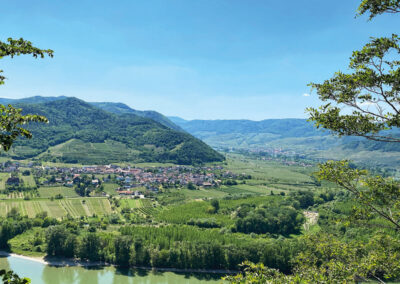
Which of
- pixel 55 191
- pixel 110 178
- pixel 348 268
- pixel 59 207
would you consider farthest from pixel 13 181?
pixel 348 268

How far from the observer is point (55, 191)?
81.8 metres

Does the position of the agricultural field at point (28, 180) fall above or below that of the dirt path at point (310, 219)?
above

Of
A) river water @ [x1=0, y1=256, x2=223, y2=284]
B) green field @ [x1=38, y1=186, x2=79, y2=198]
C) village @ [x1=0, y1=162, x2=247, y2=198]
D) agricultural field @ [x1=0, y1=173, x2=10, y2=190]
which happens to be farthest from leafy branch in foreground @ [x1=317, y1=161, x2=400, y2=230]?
agricultural field @ [x1=0, y1=173, x2=10, y2=190]

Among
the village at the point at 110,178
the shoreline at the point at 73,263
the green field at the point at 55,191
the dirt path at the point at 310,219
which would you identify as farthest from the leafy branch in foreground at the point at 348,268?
the green field at the point at 55,191

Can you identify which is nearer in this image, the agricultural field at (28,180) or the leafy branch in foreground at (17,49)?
the leafy branch in foreground at (17,49)

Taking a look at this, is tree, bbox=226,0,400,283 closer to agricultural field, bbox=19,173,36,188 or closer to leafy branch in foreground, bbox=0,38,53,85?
leafy branch in foreground, bbox=0,38,53,85

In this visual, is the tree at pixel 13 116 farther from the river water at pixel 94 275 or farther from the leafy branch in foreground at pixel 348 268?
the river water at pixel 94 275

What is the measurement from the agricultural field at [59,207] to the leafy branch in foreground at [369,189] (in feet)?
207

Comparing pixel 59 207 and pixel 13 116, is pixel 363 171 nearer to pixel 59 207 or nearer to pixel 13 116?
pixel 13 116

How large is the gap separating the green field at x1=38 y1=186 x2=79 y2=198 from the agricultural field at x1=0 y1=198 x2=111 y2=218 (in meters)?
6.87

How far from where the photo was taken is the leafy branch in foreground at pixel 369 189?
9188 millimetres

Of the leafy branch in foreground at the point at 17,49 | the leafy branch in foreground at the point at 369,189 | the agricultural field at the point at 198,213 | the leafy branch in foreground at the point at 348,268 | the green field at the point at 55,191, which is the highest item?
the leafy branch in foreground at the point at 17,49

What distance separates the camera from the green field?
254ft

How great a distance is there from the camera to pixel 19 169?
358 ft
